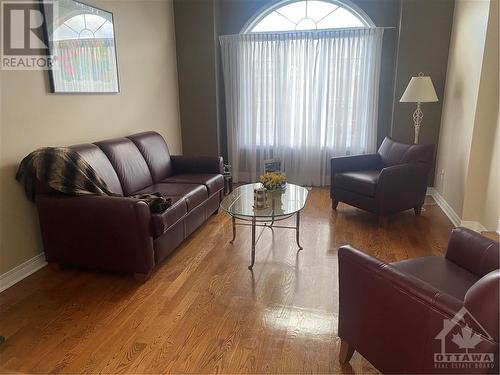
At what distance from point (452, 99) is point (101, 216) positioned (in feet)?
12.3

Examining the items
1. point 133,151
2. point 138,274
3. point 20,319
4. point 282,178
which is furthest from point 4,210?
point 282,178

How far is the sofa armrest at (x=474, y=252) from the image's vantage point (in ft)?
5.33

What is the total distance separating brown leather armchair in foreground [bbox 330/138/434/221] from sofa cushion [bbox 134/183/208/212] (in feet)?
4.91

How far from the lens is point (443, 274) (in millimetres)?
1694

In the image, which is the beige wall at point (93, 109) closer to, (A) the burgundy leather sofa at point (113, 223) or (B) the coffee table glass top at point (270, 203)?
(A) the burgundy leather sofa at point (113, 223)

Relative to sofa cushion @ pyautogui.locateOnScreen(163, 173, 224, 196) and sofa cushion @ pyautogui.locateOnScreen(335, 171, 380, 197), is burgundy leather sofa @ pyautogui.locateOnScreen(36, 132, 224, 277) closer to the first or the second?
sofa cushion @ pyautogui.locateOnScreen(163, 173, 224, 196)

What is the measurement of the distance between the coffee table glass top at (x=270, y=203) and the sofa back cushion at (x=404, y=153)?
129cm

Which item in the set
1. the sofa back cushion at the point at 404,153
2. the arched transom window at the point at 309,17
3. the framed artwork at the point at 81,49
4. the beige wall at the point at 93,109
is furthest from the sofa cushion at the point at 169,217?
the arched transom window at the point at 309,17

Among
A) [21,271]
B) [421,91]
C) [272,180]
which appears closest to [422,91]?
[421,91]

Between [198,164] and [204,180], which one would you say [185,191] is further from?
[198,164]

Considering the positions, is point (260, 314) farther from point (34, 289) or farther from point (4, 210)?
point (4, 210)

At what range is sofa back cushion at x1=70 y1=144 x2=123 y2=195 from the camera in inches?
110

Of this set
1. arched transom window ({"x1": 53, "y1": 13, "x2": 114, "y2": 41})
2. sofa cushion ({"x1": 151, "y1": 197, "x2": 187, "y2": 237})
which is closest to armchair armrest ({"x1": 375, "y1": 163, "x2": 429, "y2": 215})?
sofa cushion ({"x1": 151, "y1": 197, "x2": 187, "y2": 237})

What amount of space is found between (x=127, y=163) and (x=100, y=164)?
0.37 metres
